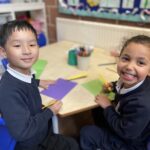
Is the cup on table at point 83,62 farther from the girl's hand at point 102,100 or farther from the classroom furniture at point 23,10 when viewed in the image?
the classroom furniture at point 23,10

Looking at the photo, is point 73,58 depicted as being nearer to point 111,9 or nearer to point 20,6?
point 111,9

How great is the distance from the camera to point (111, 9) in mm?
1613

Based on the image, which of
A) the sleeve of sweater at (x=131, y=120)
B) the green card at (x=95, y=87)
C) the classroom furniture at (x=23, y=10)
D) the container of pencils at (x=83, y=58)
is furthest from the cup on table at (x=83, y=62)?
the classroom furniture at (x=23, y=10)

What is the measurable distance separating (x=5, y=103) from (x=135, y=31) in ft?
3.64

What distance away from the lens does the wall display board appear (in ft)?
4.75

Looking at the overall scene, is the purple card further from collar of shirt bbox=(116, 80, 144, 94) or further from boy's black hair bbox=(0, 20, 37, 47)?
boy's black hair bbox=(0, 20, 37, 47)

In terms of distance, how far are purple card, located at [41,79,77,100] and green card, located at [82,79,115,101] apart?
0.08 meters

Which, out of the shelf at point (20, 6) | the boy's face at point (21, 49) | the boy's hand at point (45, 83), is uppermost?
the shelf at point (20, 6)

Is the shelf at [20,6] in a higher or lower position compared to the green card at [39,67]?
higher

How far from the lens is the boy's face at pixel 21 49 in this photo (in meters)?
0.84

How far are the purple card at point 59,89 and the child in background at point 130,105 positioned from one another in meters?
0.19

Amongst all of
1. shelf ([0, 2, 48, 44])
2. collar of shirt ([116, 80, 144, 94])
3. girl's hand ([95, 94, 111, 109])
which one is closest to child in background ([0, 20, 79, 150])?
girl's hand ([95, 94, 111, 109])

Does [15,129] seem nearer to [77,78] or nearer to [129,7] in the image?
[77,78]

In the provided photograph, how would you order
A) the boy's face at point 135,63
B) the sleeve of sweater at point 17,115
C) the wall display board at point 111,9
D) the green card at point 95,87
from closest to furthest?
the sleeve of sweater at point 17,115 → the boy's face at point 135,63 → the green card at point 95,87 → the wall display board at point 111,9
